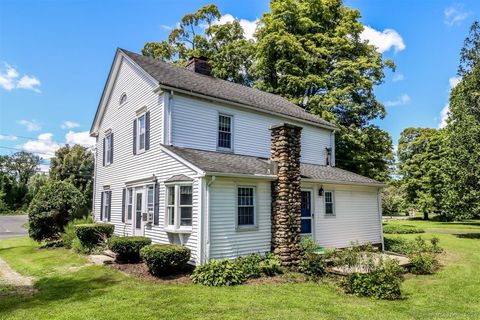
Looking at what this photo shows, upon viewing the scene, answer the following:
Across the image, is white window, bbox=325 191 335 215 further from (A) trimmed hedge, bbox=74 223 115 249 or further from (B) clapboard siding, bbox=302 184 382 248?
(A) trimmed hedge, bbox=74 223 115 249

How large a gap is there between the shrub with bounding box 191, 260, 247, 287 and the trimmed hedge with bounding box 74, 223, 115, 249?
6.73 meters

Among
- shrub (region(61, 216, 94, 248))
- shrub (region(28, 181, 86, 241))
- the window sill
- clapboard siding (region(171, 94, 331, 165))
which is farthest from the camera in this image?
shrub (region(28, 181, 86, 241))

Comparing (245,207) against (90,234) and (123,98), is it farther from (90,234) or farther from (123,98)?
(123,98)

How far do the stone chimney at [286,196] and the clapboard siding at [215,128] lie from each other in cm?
322

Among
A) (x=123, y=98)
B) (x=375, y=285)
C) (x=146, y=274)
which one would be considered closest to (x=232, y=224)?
(x=146, y=274)

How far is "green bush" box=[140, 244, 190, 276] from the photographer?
30.5 feet

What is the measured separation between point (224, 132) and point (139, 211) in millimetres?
5183

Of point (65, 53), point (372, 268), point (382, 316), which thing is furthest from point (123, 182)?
point (382, 316)

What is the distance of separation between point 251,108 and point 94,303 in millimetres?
10529

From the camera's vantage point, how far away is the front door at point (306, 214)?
13367 mm

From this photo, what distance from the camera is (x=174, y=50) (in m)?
34.2

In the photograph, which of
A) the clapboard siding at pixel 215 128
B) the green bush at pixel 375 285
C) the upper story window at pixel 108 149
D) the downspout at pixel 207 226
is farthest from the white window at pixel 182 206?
the upper story window at pixel 108 149

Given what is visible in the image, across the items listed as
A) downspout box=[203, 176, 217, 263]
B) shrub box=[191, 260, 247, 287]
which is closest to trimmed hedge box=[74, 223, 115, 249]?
downspout box=[203, 176, 217, 263]

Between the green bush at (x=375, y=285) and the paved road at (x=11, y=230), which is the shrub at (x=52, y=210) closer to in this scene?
the paved road at (x=11, y=230)
